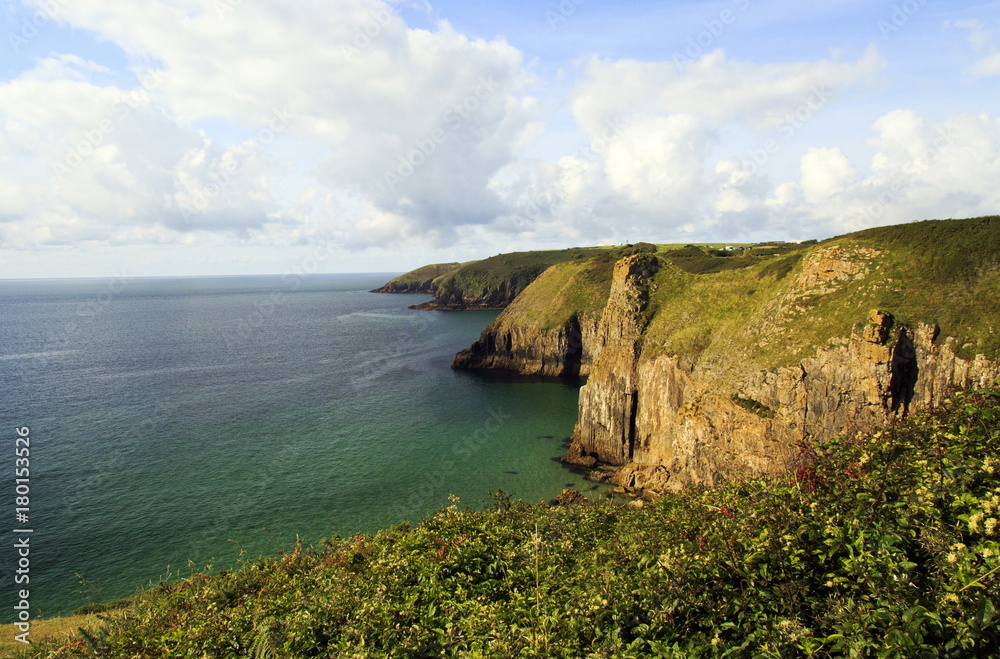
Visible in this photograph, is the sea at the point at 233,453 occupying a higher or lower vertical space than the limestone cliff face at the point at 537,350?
lower

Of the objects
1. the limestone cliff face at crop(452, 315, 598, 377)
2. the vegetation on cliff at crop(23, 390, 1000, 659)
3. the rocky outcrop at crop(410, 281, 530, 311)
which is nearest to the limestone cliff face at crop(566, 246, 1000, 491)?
the vegetation on cliff at crop(23, 390, 1000, 659)

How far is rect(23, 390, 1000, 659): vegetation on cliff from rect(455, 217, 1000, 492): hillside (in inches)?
760

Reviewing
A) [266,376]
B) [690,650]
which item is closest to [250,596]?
[690,650]

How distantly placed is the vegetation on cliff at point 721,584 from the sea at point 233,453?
17.9 ft

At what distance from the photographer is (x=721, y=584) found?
24.8 feet

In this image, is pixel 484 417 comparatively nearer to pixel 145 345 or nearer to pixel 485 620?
pixel 485 620

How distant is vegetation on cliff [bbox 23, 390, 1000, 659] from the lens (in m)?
5.84

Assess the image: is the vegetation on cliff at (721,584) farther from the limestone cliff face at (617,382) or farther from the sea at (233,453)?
the limestone cliff face at (617,382)

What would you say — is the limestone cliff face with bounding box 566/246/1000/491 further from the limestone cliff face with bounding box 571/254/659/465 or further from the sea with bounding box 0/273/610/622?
the sea with bounding box 0/273/610/622

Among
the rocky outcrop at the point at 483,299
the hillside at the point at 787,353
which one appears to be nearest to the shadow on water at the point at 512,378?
the hillside at the point at 787,353

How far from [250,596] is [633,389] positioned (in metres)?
38.3

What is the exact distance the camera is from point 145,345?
4272 inches

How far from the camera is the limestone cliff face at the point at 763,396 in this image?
29.4 m

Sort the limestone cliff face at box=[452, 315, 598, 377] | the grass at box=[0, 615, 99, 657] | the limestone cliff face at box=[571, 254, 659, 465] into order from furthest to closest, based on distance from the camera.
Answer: the limestone cliff face at box=[452, 315, 598, 377]
the limestone cliff face at box=[571, 254, 659, 465]
the grass at box=[0, 615, 99, 657]
